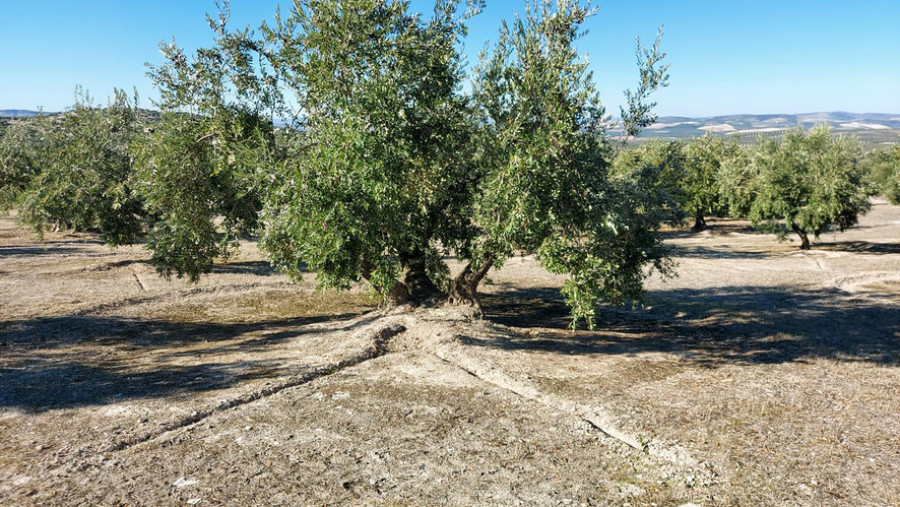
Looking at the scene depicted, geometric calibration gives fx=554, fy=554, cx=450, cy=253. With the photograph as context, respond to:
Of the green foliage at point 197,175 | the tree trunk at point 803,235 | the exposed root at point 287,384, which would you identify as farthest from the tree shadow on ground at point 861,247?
the green foliage at point 197,175

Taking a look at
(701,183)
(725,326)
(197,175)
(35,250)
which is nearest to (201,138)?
(197,175)

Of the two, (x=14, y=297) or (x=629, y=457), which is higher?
(x=14, y=297)

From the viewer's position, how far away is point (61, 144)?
94.5 ft

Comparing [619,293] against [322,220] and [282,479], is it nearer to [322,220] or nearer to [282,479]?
[322,220]

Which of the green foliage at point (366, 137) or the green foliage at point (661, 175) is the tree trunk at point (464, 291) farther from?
the green foliage at point (661, 175)

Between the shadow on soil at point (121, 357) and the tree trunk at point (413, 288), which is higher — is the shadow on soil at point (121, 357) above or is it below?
below

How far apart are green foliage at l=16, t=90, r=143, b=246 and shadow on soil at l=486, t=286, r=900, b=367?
55.9ft

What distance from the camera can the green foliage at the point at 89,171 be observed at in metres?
23.8

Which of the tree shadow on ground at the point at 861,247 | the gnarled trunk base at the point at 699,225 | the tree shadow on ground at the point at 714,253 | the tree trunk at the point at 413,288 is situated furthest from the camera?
the gnarled trunk base at the point at 699,225

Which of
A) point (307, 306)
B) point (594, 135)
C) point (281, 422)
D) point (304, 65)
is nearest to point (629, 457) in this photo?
point (281, 422)

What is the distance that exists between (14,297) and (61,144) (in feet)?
33.1

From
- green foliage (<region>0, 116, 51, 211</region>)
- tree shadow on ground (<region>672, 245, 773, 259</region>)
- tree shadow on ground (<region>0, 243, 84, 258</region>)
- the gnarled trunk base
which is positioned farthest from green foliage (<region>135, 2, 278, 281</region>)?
the gnarled trunk base

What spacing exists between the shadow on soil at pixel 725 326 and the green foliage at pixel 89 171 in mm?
17036

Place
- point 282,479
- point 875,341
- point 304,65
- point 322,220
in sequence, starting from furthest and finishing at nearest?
point 875,341 < point 304,65 < point 322,220 < point 282,479
